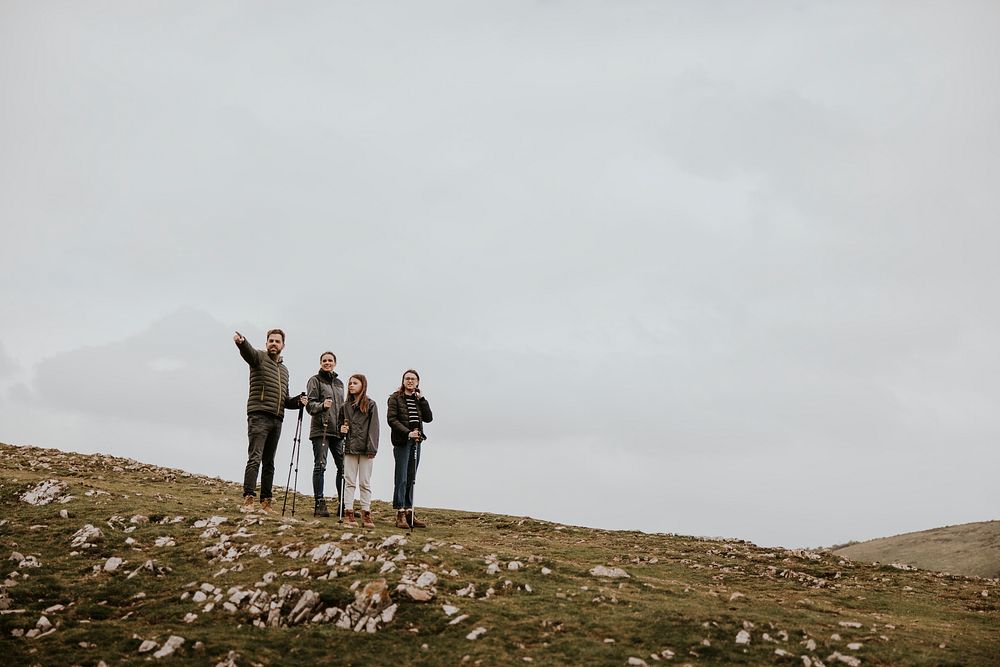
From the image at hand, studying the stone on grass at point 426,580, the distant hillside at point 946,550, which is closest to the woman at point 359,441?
the stone on grass at point 426,580

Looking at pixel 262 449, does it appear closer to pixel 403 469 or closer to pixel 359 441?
pixel 359 441

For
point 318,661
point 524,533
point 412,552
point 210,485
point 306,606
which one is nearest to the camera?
point 318,661

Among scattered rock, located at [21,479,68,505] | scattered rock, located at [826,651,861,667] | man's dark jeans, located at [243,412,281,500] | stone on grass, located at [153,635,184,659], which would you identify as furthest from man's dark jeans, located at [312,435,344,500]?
scattered rock, located at [826,651,861,667]

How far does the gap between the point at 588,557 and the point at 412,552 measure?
5596mm

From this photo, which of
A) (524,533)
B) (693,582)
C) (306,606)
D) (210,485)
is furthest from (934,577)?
(210,485)

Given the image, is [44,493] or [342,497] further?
[342,497]

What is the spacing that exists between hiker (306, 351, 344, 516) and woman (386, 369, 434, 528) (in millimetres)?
2164

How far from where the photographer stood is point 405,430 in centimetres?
2062

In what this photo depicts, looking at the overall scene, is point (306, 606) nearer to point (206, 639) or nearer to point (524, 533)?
point (206, 639)

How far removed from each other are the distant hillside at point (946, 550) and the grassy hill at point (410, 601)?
444 cm

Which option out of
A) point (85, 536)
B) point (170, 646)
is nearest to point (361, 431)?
point (85, 536)

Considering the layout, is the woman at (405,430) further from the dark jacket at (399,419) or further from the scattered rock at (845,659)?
the scattered rock at (845,659)

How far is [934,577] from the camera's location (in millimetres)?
18781

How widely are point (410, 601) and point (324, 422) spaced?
1040 centimetres
